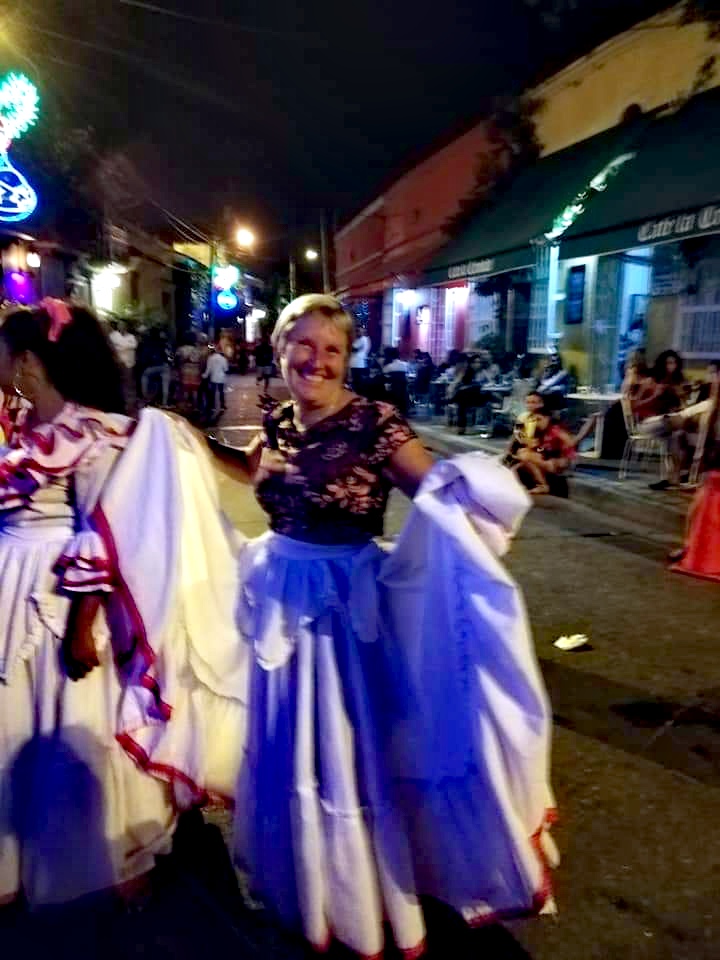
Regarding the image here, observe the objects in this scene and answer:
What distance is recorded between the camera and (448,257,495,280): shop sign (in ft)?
47.0

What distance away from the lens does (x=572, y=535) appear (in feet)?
26.3

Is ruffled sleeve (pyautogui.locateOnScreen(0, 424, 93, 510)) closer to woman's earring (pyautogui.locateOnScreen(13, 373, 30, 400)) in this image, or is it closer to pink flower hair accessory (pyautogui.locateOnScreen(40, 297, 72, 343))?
woman's earring (pyautogui.locateOnScreen(13, 373, 30, 400))

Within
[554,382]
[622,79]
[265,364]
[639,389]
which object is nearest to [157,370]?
[265,364]

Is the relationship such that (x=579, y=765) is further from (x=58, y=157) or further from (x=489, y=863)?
(x=58, y=157)

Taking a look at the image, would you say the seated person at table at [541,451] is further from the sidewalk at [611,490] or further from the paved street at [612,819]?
the paved street at [612,819]

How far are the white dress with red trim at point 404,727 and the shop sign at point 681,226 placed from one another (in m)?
8.05

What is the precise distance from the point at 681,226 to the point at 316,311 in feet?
27.1

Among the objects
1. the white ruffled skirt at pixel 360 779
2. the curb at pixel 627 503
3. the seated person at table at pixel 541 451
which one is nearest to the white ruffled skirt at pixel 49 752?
the white ruffled skirt at pixel 360 779

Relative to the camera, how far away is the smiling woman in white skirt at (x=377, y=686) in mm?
2141

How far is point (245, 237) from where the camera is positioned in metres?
49.2

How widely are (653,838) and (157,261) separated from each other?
34096 millimetres

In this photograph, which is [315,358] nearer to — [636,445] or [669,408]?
[669,408]

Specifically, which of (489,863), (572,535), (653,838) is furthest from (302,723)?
(572,535)

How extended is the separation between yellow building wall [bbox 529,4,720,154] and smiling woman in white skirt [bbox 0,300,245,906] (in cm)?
1223
